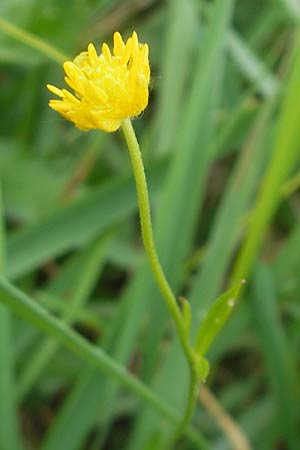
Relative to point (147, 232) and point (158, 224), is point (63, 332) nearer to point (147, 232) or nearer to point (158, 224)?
point (147, 232)

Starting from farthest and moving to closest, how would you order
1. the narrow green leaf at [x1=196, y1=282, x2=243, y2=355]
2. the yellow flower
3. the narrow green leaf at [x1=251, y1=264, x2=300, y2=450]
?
the narrow green leaf at [x1=251, y1=264, x2=300, y2=450]
the narrow green leaf at [x1=196, y1=282, x2=243, y2=355]
the yellow flower

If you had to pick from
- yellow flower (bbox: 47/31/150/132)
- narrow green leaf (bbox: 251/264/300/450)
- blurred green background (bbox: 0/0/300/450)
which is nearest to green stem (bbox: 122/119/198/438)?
yellow flower (bbox: 47/31/150/132)

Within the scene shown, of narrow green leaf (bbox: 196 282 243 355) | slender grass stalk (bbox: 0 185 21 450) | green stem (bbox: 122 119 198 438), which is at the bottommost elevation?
slender grass stalk (bbox: 0 185 21 450)

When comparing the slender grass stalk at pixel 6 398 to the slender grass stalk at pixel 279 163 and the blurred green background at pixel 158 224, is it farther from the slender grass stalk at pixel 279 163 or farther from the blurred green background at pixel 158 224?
the slender grass stalk at pixel 279 163

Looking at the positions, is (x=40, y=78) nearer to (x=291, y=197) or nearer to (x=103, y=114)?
(x=291, y=197)

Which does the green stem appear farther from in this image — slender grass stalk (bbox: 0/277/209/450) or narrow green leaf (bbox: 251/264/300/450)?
narrow green leaf (bbox: 251/264/300/450)

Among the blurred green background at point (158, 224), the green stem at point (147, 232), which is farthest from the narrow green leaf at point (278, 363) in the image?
the green stem at point (147, 232)
